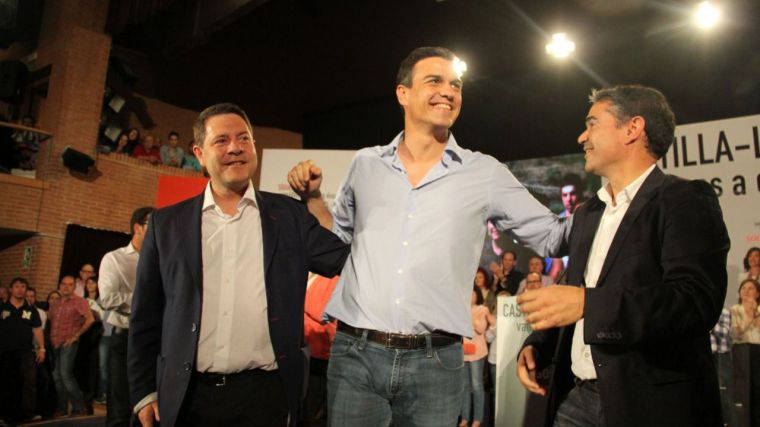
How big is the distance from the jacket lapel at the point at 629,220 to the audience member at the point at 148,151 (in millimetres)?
11724

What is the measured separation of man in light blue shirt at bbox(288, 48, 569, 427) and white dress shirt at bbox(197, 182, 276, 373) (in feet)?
Answer: 0.82

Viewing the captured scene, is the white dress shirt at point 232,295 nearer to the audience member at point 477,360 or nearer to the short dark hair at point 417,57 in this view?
the short dark hair at point 417,57

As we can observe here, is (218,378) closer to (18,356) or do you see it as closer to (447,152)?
(447,152)

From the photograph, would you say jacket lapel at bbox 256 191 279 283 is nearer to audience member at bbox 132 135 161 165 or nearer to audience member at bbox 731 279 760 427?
audience member at bbox 731 279 760 427

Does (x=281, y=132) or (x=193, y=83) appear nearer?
(x=193, y=83)

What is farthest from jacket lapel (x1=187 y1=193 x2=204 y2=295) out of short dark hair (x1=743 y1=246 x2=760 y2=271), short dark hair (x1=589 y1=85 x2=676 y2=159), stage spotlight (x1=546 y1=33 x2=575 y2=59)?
stage spotlight (x1=546 y1=33 x2=575 y2=59)

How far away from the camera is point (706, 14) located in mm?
8133

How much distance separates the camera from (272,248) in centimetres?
221

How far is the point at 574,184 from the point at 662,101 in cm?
783

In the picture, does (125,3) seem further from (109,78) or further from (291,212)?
(291,212)

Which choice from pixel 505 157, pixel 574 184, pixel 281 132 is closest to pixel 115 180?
pixel 281 132

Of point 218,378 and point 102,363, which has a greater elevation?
point 218,378

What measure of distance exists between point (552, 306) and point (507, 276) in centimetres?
730

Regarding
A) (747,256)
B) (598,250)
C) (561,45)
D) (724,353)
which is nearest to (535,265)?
(747,256)
